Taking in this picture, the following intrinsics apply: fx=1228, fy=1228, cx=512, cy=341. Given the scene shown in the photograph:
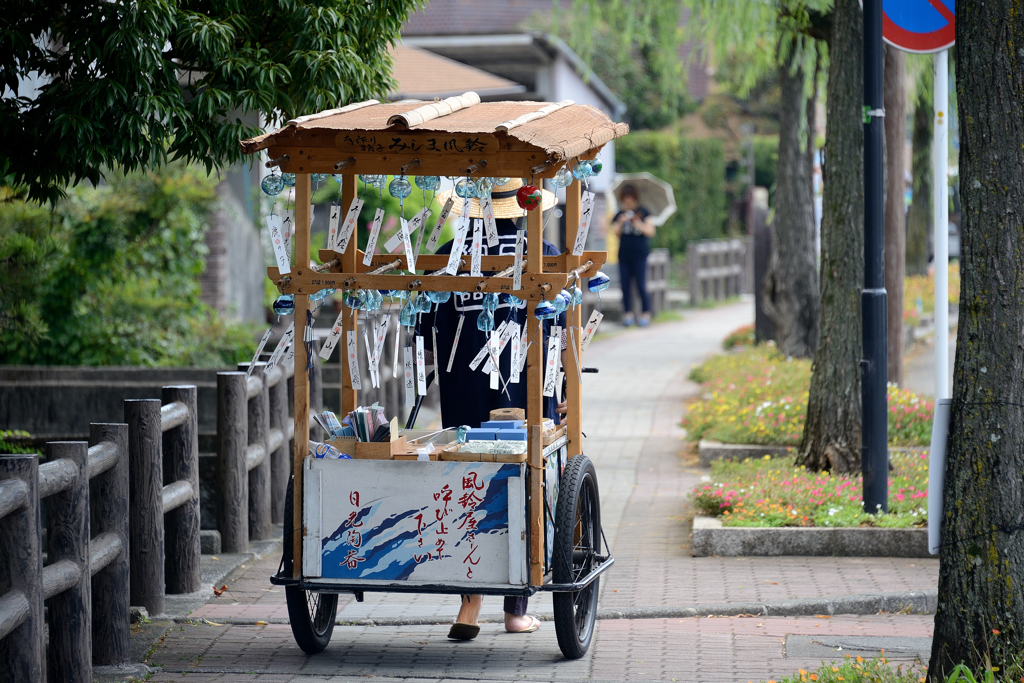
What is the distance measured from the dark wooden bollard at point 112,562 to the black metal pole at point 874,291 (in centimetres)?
400

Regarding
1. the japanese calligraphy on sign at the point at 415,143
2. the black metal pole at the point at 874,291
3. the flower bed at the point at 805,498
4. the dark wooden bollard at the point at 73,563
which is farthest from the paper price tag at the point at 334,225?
the black metal pole at the point at 874,291

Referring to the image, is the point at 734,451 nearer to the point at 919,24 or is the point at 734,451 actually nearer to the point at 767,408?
the point at 767,408

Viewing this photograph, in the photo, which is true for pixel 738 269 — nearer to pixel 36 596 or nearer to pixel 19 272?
pixel 19 272

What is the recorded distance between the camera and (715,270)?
25953 millimetres

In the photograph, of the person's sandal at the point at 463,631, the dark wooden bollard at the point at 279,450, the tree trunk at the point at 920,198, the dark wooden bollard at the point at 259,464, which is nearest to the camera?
the person's sandal at the point at 463,631

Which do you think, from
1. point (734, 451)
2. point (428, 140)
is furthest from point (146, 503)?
point (734, 451)

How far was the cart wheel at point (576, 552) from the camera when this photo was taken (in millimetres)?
4801

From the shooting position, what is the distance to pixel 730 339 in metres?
16.6

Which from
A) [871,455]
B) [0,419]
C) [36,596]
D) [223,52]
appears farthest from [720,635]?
[0,419]

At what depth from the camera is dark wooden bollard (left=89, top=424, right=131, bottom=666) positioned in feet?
16.6

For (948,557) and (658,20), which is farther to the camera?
(658,20)

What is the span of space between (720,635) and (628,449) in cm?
512

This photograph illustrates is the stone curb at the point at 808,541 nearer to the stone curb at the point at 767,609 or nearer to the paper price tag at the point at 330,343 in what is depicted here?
the stone curb at the point at 767,609

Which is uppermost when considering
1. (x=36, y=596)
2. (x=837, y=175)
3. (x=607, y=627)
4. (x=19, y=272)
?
(x=837, y=175)
